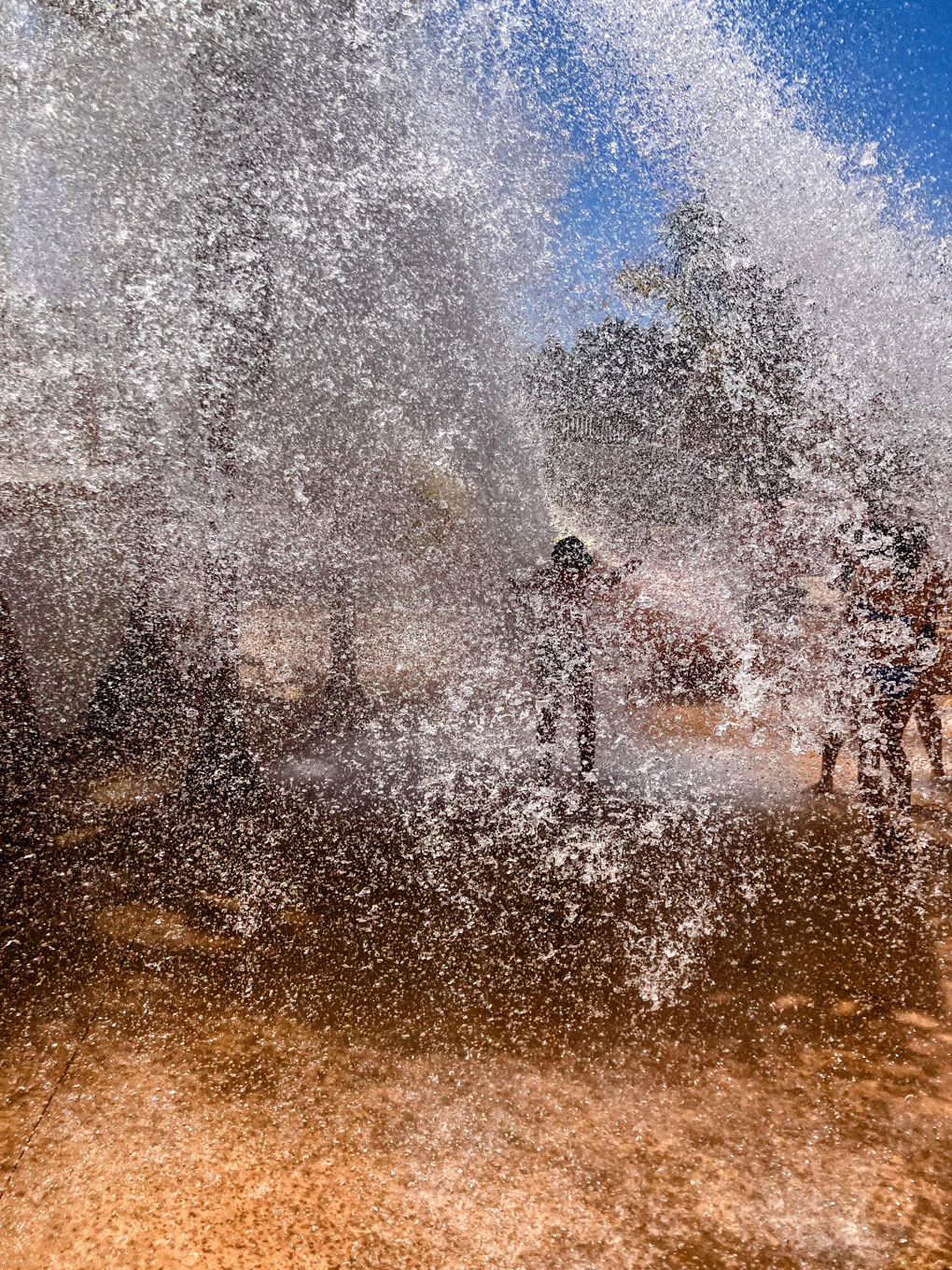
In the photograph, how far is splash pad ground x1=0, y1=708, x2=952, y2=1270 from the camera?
145cm

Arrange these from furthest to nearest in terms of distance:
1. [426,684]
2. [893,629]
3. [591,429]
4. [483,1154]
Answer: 1. [426,684]
2. [591,429]
3. [893,629]
4. [483,1154]

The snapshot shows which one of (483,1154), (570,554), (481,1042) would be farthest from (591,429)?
(483,1154)

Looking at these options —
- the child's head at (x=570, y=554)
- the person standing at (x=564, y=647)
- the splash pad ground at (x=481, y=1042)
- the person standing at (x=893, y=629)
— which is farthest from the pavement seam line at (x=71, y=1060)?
the person standing at (x=893, y=629)

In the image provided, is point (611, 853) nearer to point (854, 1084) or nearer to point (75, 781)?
point (854, 1084)

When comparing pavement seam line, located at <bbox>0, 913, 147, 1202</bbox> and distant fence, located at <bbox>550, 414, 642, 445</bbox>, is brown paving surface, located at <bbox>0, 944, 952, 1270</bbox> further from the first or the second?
distant fence, located at <bbox>550, 414, 642, 445</bbox>

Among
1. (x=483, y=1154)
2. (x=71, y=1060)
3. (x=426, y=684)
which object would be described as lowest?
(x=71, y=1060)

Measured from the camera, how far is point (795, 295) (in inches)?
120

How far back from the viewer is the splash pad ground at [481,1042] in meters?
1.45

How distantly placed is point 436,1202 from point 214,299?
3468 mm

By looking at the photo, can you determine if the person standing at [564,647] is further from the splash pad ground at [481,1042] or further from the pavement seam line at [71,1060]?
the pavement seam line at [71,1060]

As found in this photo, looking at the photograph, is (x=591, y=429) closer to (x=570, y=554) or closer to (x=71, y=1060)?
(x=570, y=554)

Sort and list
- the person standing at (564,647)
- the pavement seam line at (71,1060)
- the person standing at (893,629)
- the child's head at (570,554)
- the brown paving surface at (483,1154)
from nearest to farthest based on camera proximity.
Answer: the brown paving surface at (483,1154), the pavement seam line at (71,1060), the person standing at (893,629), the child's head at (570,554), the person standing at (564,647)

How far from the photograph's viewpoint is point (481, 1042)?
6.44 ft

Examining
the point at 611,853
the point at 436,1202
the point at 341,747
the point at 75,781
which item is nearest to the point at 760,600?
the point at 611,853
